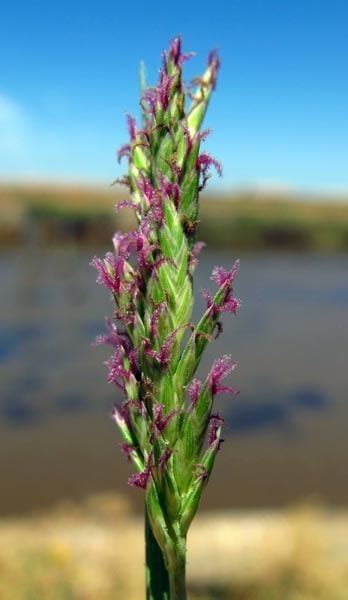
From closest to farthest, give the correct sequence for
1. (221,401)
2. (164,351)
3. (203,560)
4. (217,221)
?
(164,351)
(203,560)
(221,401)
(217,221)

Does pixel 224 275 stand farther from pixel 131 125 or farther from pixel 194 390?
pixel 131 125

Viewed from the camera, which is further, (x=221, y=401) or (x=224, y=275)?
(x=221, y=401)

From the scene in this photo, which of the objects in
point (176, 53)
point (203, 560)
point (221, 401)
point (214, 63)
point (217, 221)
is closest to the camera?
point (176, 53)

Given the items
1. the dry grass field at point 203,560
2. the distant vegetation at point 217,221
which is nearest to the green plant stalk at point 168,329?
the dry grass field at point 203,560

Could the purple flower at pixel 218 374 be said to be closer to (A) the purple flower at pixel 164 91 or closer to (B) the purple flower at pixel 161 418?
(B) the purple flower at pixel 161 418

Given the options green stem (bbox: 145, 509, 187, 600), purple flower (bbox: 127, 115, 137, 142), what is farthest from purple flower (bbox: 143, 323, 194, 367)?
purple flower (bbox: 127, 115, 137, 142)

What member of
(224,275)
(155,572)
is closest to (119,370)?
(224,275)
